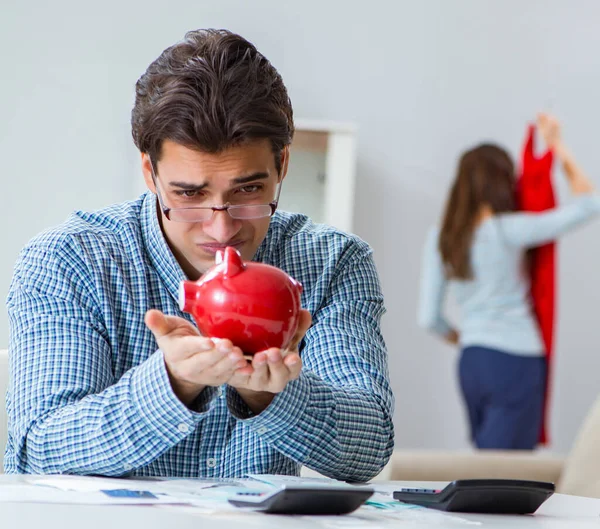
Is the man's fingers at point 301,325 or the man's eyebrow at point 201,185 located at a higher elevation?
the man's eyebrow at point 201,185

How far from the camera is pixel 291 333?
1.04 meters

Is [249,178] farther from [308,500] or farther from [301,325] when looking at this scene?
[308,500]

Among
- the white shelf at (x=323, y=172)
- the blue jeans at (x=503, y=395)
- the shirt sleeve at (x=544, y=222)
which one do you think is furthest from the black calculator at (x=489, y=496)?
the white shelf at (x=323, y=172)

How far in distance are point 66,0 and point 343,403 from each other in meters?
3.10

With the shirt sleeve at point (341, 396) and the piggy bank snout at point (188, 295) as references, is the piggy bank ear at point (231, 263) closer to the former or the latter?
the piggy bank snout at point (188, 295)

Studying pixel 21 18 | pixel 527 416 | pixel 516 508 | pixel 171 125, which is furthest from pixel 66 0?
pixel 516 508

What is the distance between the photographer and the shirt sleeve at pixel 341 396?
46.1 inches

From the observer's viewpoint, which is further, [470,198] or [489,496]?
[470,198]

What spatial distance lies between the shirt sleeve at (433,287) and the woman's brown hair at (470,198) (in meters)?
0.05

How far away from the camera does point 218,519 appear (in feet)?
2.60

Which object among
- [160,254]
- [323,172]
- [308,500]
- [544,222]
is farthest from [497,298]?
[308,500]

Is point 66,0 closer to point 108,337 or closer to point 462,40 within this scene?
point 462,40

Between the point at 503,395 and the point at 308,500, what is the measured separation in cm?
273

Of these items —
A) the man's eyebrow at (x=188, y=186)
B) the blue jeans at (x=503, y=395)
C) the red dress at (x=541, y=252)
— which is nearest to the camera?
the man's eyebrow at (x=188, y=186)
